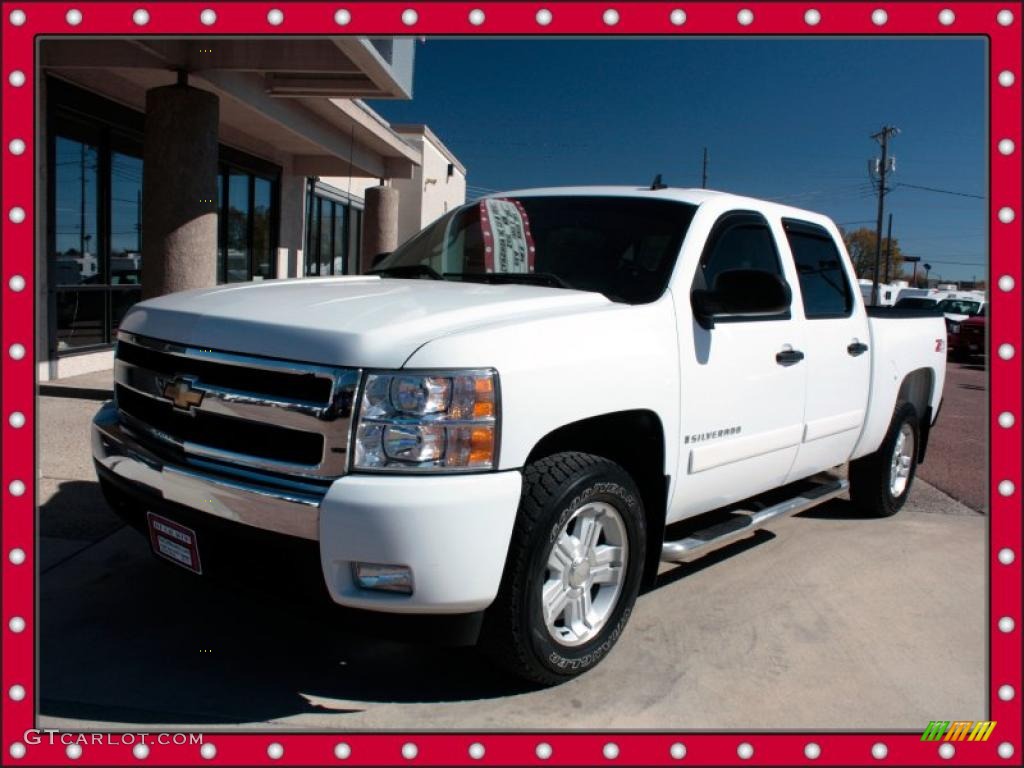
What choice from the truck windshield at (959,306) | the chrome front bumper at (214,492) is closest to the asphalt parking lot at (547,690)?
the chrome front bumper at (214,492)

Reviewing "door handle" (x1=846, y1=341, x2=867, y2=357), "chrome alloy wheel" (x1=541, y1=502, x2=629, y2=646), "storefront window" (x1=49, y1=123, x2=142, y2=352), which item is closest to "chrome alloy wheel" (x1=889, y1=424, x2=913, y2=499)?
"door handle" (x1=846, y1=341, x2=867, y2=357)

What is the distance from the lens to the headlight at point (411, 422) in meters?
2.70

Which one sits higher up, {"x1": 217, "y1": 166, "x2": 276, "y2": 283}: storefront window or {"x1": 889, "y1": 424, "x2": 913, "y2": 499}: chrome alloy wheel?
{"x1": 217, "y1": 166, "x2": 276, "y2": 283}: storefront window

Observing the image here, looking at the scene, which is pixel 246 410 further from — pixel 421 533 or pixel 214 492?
pixel 421 533

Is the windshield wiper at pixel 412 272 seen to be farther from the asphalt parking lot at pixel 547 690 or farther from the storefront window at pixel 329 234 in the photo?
the storefront window at pixel 329 234

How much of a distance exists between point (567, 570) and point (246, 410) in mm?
1265

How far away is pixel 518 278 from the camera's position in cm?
399

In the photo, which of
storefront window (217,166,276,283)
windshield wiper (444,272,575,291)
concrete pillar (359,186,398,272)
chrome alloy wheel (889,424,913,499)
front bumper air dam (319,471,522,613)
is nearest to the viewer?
front bumper air dam (319,471,522,613)

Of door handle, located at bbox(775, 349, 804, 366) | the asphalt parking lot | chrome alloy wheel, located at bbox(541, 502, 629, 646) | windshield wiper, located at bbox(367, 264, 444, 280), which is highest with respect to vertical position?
windshield wiper, located at bbox(367, 264, 444, 280)

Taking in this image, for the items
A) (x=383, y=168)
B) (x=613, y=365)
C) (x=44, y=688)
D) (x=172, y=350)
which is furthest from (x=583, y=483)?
(x=383, y=168)

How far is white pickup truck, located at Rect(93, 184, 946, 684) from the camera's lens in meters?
2.72

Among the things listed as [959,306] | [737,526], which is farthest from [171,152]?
[959,306]

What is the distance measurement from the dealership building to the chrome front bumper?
2.84 meters

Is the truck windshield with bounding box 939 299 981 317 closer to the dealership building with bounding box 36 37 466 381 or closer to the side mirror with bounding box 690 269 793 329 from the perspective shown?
the dealership building with bounding box 36 37 466 381
